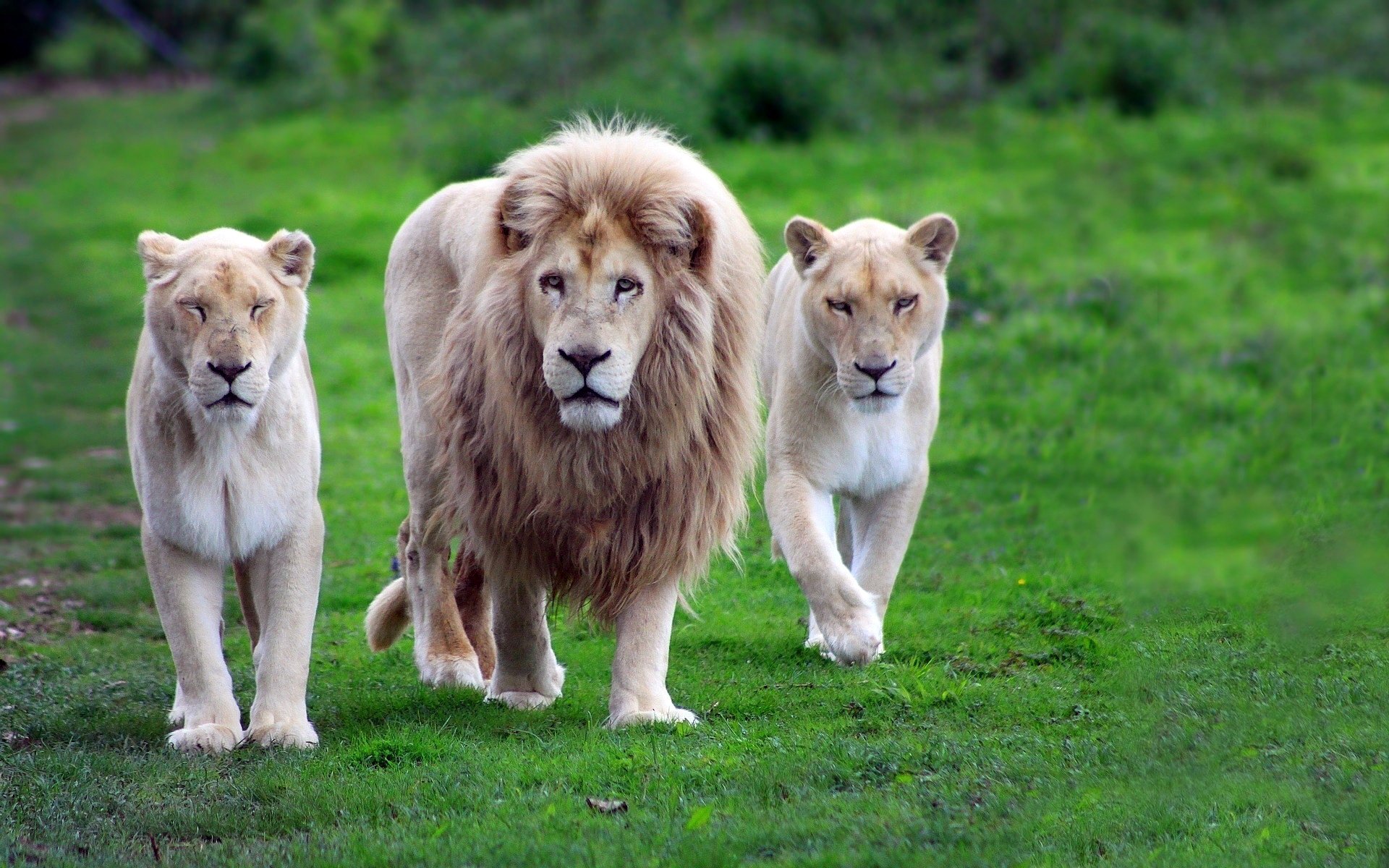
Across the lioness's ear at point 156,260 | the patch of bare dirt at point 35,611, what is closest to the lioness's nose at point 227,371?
the lioness's ear at point 156,260

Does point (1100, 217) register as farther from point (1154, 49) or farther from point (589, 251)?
point (589, 251)

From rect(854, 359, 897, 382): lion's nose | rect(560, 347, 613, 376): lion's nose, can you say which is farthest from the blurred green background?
rect(560, 347, 613, 376): lion's nose

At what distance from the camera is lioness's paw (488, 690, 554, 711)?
6.04 meters

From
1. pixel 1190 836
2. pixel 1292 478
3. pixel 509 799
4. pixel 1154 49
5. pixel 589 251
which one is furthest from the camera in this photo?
pixel 1154 49

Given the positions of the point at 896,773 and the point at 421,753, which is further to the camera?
the point at 421,753

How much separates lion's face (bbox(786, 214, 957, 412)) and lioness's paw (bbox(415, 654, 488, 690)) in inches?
75.8

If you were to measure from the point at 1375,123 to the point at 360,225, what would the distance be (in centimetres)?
1192

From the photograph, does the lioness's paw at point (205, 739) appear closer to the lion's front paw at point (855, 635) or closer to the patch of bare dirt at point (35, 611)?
the lion's front paw at point (855, 635)

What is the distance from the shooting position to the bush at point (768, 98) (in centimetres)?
2019

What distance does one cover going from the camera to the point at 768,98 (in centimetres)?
2034

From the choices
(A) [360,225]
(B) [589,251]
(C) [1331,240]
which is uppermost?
(B) [589,251]

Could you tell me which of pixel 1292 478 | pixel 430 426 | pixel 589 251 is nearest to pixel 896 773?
pixel 589 251

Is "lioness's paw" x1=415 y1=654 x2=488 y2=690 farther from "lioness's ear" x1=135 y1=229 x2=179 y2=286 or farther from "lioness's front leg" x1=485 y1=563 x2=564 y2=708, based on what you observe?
"lioness's ear" x1=135 y1=229 x2=179 y2=286

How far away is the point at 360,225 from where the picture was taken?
17.5 metres
